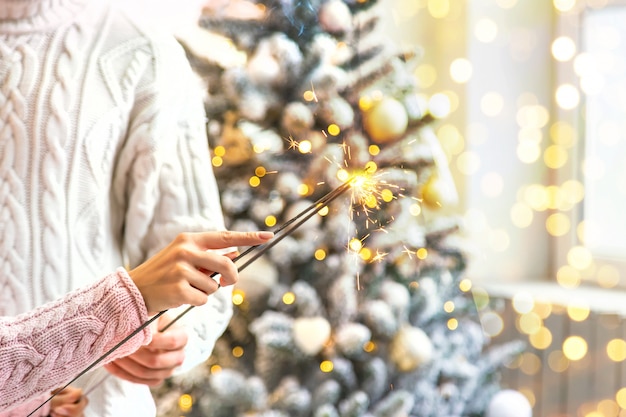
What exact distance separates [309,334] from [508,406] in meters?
0.56

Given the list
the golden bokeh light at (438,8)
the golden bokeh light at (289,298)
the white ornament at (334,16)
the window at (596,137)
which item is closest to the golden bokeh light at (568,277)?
the window at (596,137)

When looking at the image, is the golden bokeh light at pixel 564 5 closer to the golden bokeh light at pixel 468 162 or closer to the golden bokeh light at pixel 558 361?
the golden bokeh light at pixel 468 162

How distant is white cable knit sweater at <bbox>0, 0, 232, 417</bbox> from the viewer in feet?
3.14

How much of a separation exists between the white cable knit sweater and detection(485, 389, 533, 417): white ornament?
1115 mm

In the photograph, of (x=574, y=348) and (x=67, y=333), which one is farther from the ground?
(x=67, y=333)

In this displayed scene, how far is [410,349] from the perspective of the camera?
1776 millimetres

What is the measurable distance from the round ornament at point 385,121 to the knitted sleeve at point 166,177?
0.61 meters

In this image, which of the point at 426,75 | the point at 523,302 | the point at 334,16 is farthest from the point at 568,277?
the point at 334,16

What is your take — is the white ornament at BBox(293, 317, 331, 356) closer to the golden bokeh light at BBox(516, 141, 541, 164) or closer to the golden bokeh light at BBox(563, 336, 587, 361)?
the golden bokeh light at BBox(563, 336, 587, 361)

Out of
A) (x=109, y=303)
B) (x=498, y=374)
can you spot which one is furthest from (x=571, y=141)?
(x=109, y=303)

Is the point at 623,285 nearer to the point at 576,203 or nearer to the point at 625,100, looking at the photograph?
the point at 576,203

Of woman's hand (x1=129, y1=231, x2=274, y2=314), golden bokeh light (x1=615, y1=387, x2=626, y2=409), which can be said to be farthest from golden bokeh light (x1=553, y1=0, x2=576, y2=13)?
woman's hand (x1=129, y1=231, x2=274, y2=314)

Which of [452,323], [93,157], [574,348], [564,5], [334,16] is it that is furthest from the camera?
[564,5]

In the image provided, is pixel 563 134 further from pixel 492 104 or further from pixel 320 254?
pixel 320 254
